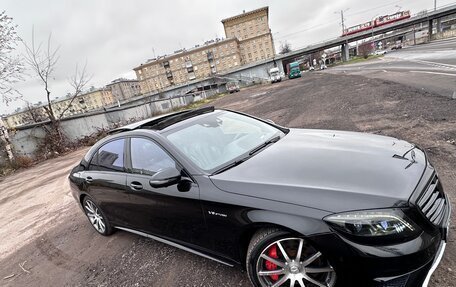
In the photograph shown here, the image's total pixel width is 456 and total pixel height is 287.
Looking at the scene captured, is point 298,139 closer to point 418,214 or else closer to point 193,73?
point 418,214

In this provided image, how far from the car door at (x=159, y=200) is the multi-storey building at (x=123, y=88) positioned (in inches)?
4932

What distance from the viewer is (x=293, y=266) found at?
2129 mm

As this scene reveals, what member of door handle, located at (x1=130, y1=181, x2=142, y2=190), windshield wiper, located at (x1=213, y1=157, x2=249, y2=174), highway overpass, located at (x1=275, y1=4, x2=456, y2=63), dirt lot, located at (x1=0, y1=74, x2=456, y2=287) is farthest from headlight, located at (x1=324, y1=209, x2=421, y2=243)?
highway overpass, located at (x1=275, y1=4, x2=456, y2=63)

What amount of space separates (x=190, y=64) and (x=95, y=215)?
111572 mm

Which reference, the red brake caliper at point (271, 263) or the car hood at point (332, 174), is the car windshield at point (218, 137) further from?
the red brake caliper at point (271, 263)

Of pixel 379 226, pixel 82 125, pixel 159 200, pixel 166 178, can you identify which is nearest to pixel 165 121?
pixel 159 200

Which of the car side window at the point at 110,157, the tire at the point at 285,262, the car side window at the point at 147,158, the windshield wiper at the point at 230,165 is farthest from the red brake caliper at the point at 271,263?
the car side window at the point at 110,157

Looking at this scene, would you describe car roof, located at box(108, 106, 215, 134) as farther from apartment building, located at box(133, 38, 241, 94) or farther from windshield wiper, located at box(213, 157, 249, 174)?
apartment building, located at box(133, 38, 241, 94)

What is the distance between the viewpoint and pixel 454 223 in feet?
8.96

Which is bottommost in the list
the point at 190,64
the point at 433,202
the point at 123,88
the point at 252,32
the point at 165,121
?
the point at 433,202

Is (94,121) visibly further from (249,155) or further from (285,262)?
(285,262)

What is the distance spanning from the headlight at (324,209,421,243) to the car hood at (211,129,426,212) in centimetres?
5

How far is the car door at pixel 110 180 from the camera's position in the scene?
11.4ft

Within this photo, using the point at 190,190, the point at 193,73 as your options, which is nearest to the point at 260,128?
the point at 190,190
